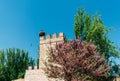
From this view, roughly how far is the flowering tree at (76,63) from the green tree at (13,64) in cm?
1408

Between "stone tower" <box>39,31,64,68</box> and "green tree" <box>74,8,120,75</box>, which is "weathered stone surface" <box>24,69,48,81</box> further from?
"green tree" <box>74,8,120,75</box>

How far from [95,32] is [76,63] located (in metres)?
8.34

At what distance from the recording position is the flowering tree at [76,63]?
2425cm

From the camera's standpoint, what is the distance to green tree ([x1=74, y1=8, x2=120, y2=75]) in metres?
31.6

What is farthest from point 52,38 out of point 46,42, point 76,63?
point 76,63

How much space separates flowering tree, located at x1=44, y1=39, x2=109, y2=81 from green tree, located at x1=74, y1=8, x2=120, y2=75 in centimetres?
581

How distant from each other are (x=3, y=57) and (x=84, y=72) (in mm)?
19237

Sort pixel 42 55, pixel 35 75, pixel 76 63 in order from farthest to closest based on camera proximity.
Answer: pixel 42 55 → pixel 35 75 → pixel 76 63

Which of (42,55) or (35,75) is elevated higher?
(42,55)

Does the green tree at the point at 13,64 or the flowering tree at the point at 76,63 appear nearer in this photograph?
the flowering tree at the point at 76,63

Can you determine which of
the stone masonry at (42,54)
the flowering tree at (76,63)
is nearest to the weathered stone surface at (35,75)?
the stone masonry at (42,54)

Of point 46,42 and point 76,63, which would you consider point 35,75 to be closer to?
point 46,42

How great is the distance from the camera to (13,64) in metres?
40.0

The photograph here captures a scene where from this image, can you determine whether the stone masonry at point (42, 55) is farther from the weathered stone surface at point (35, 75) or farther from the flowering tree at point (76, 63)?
the flowering tree at point (76, 63)
